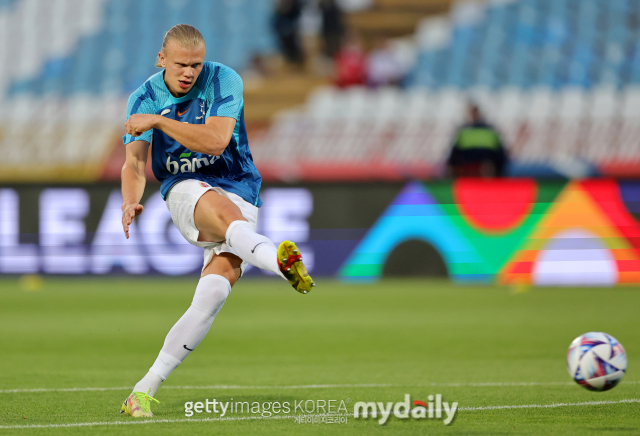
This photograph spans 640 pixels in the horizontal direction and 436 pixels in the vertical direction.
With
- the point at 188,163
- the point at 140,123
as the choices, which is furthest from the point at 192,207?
the point at 140,123

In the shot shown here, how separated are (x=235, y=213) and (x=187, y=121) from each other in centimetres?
54

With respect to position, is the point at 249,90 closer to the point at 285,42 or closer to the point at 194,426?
the point at 285,42

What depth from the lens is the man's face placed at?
461cm

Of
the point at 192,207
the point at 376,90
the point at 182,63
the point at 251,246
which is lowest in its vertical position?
the point at 251,246

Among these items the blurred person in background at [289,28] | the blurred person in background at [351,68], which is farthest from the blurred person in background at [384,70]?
the blurred person in background at [289,28]

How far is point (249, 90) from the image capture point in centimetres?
1709

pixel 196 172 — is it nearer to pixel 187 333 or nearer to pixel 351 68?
pixel 187 333

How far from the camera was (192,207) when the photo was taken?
15.5 feet

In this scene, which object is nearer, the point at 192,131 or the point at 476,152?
the point at 192,131

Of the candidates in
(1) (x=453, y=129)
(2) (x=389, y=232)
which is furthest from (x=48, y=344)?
(1) (x=453, y=129)

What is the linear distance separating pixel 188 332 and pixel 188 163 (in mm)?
867

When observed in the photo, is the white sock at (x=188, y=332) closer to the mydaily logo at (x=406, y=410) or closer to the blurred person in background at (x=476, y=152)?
the mydaily logo at (x=406, y=410)

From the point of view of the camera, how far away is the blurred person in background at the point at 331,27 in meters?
17.0

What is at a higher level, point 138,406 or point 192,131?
point 192,131
